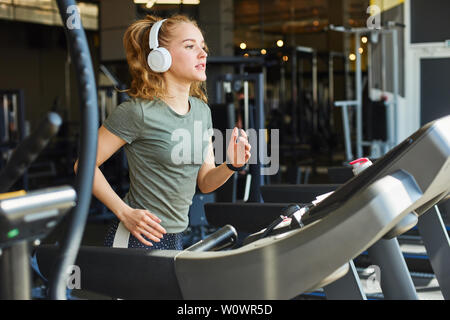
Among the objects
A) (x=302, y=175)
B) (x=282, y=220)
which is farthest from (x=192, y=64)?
(x=302, y=175)

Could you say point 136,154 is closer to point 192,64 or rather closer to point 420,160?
point 192,64

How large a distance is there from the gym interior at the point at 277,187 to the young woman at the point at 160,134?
16cm

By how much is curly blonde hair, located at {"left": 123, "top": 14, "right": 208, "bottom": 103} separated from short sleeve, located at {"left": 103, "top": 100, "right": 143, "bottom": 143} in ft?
0.22

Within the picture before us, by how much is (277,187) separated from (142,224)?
701 millimetres

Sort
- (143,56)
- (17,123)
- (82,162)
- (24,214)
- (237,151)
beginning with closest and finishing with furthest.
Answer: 1. (24,214)
2. (82,162)
3. (237,151)
4. (143,56)
5. (17,123)

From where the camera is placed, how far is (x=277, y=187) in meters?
1.94

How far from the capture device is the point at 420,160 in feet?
2.91

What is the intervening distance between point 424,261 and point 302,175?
4.66 m

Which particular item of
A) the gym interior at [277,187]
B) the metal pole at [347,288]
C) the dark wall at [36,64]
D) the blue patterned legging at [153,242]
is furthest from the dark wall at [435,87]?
the dark wall at [36,64]

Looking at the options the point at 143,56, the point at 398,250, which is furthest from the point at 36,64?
the point at 398,250

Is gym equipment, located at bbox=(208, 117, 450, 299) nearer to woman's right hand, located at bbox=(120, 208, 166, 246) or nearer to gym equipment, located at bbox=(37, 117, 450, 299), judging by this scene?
gym equipment, located at bbox=(37, 117, 450, 299)

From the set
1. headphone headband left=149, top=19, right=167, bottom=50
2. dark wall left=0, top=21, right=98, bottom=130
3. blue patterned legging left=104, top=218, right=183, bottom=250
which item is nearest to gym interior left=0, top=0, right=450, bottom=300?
blue patterned legging left=104, top=218, right=183, bottom=250

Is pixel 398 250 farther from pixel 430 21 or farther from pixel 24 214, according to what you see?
pixel 430 21

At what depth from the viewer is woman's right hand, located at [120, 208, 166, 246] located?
4.40ft
